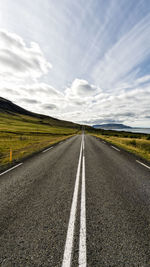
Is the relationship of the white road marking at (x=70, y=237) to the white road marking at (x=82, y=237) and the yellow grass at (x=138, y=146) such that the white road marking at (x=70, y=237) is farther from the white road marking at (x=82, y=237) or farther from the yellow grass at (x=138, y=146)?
the yellow grass at (x=138, y=146)

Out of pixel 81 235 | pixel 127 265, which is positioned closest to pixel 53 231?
pixel 81 235

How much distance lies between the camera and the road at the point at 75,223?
1986 mm

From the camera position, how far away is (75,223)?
2.77m

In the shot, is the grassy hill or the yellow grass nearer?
the yellow grass

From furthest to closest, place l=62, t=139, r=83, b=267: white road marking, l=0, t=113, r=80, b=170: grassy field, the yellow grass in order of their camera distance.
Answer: the yellow grass, l=0, t=113, r=80, b=170: grassy field, l=62, t=139, r=83, b=267: white road marking

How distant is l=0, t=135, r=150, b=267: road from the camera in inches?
78.2

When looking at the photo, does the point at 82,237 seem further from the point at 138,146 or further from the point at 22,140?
the point at 22,140

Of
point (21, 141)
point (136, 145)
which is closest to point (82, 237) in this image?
point (136, 145)

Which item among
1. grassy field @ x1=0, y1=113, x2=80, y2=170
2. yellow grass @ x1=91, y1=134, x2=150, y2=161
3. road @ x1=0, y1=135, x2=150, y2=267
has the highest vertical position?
yellow grass @ x1=91, y1=134, x2=150, y2=161

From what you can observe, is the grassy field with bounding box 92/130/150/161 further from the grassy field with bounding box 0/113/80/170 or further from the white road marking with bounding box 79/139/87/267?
the grassy field with bounding box 0/113/80/170

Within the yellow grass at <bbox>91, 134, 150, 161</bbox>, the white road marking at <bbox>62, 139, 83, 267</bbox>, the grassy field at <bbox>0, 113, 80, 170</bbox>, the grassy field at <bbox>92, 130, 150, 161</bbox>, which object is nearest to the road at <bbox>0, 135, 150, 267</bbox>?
the white road marking at <bbox>62, 139, 83, 267</bbox>

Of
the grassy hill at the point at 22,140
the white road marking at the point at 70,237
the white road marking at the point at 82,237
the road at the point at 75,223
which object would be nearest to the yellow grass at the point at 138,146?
the road at the point at 75,223

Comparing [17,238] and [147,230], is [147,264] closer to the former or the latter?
[147,230]

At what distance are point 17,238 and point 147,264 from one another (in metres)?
2.40
